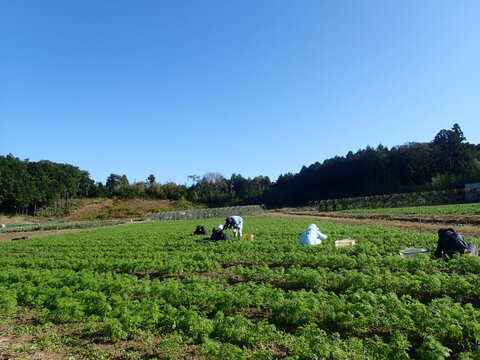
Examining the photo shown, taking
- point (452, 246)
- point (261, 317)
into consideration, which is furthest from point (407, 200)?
point (261, 317)

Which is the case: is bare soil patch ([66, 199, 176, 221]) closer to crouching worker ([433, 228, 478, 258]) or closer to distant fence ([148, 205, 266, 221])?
distant fence ([148, 205, 266, 221])

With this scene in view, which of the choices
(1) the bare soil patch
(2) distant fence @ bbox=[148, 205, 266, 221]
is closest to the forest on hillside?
(1) the bare soil patch

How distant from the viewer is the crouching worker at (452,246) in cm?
906

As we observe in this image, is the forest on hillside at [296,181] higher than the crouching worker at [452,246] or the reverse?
higher

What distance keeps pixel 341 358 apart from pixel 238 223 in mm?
14224

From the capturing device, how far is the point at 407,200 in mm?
46469

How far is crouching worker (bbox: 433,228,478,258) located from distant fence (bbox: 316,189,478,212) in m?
36.6

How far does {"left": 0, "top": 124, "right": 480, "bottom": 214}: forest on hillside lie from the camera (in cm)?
6328

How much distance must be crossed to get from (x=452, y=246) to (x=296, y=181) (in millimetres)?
86250

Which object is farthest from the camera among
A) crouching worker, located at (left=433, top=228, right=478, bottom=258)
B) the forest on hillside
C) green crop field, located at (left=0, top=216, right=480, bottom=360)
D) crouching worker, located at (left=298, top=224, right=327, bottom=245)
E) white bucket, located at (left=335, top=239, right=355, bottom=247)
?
the forest on hillside

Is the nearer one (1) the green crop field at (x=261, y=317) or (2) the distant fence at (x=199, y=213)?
(1) the green crop field at (x=261, y=317)

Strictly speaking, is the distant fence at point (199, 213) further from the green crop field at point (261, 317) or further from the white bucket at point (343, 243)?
the green crop field at point (261, 317)

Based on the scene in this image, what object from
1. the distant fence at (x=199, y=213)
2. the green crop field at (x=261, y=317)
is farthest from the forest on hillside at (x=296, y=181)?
the green crop field at (x=261, y=317)

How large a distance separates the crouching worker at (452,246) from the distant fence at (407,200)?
36602 millimetres
